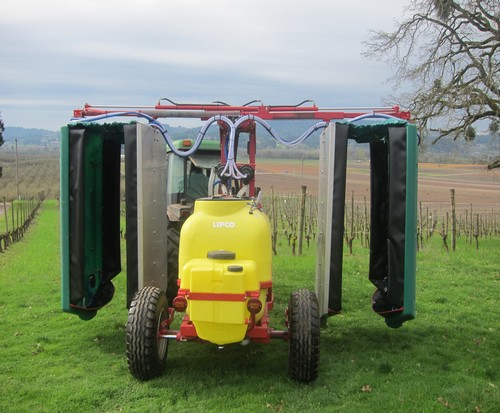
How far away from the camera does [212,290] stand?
4285 millimetres

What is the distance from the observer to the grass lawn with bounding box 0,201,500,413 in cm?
435

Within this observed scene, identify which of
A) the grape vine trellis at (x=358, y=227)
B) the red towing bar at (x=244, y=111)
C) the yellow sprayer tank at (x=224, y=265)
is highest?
the red towing bar at (x=244, y=111)

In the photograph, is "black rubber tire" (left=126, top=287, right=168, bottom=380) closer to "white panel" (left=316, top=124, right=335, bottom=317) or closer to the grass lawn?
the grass lawn

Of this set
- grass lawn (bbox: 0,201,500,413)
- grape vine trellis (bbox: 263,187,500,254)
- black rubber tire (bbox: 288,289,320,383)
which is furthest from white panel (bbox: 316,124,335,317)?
grape vine trellis (bbox: 263,187,500,254)

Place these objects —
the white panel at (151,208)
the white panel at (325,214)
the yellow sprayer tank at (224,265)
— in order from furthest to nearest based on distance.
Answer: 1. the white panel at (151,208)
2. the white panel at (325,214)
3. the yellow sprayer tank at (224,265)

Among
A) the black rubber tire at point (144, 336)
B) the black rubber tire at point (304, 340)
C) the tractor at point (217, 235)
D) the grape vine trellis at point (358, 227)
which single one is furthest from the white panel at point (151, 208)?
the grape vine trellis at point (358, 227)

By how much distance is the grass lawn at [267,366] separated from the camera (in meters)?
4.35

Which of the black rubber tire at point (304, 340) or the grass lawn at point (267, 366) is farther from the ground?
the black rubber tire at point (304, 340)

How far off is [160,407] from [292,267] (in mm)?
6614

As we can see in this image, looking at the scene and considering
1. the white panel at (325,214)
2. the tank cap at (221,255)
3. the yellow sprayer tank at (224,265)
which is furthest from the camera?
the white panel at (325,214)

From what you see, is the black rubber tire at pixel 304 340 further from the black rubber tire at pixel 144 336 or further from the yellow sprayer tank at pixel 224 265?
the black rubber tire at pixel 144 336

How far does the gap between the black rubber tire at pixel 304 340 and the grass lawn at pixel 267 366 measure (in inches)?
4.8

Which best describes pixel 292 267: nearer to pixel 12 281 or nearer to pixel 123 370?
pixel 12 281

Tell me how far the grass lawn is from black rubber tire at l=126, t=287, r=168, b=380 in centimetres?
14
